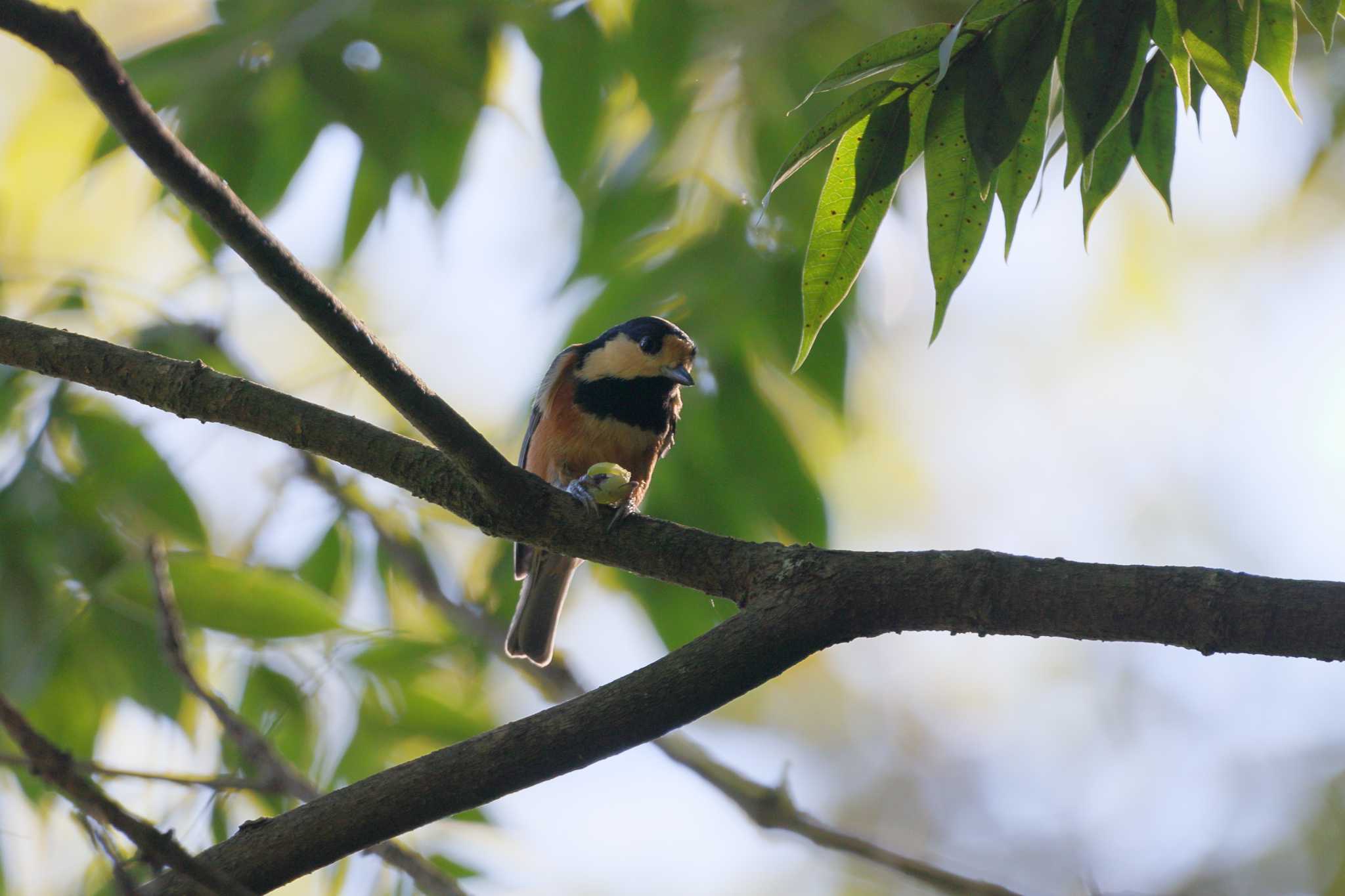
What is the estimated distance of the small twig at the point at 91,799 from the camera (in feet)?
5.23

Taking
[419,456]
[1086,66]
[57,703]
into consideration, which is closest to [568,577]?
[57,703]

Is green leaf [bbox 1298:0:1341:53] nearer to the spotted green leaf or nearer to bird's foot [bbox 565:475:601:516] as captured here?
the spotted green leaf

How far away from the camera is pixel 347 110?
4406 mm

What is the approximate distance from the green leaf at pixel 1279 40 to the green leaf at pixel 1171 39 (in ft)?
0.47

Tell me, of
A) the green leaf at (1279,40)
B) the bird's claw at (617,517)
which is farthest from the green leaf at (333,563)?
the green leaf at (1279,40)

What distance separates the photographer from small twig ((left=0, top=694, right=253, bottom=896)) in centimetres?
159

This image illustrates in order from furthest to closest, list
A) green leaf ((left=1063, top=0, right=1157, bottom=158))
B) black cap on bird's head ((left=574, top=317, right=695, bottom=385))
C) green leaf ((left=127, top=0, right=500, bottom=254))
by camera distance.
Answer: black cap on bird's head ((left=574, top=317, right=695, bottom=385)), green leaf ((left=127, top=0, right=500, bottom=254)), green leaf ((left=1063, top=0, right=1157, bottom=158))

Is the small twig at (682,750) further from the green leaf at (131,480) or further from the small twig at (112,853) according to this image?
the small twig at (112,853)

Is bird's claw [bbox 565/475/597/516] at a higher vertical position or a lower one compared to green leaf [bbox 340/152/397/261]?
lower

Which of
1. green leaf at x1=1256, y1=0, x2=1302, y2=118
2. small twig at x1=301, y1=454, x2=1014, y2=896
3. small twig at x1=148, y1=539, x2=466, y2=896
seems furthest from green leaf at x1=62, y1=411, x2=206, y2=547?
green leaf at x1=1256, y1=0, x2=1302, y2=118

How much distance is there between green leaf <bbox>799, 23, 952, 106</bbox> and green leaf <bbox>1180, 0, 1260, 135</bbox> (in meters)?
0.42

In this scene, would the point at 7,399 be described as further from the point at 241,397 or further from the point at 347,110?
the point at 241,397

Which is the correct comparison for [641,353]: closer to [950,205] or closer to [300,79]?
[300,79]

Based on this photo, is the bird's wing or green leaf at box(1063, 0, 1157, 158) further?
the bird's wing
